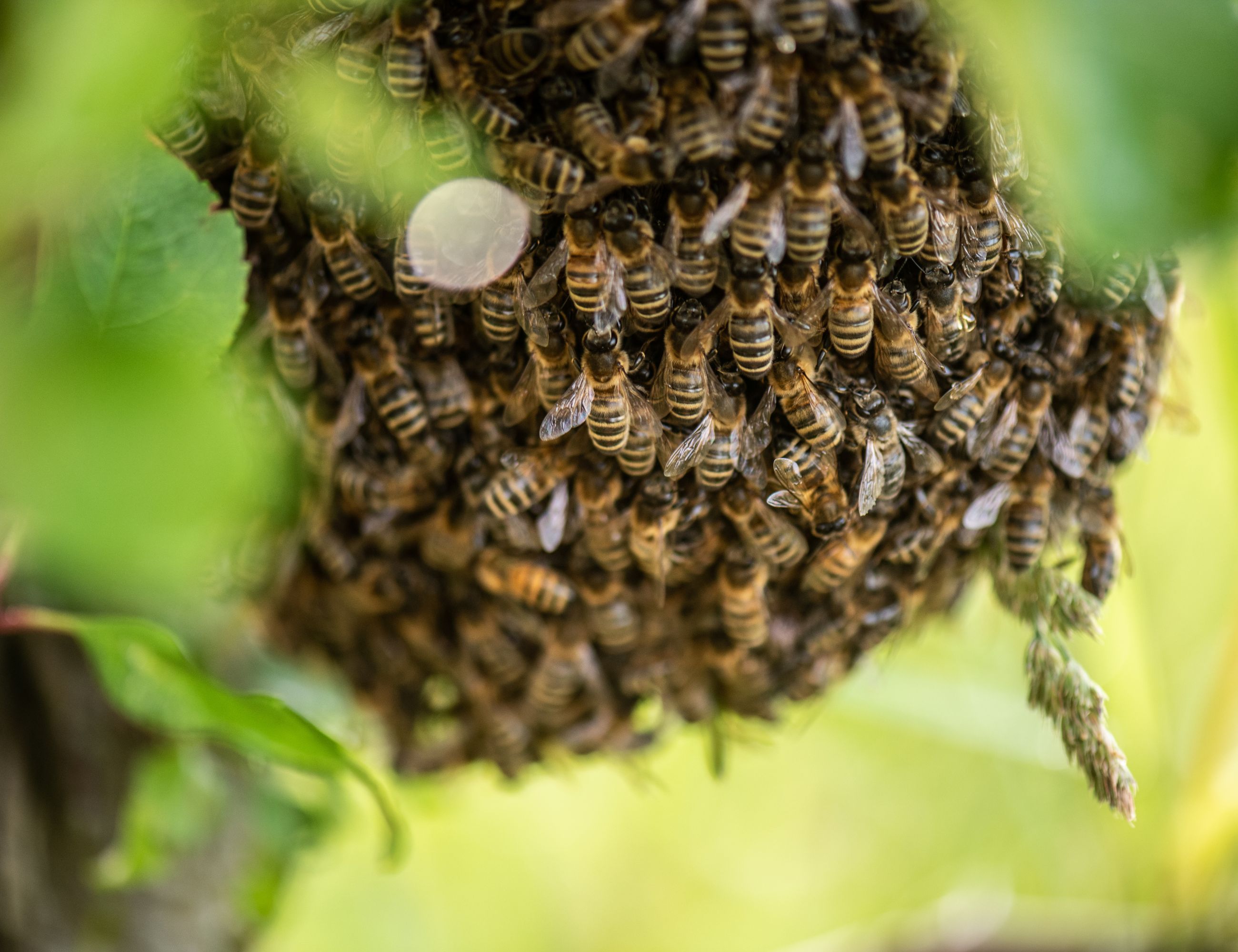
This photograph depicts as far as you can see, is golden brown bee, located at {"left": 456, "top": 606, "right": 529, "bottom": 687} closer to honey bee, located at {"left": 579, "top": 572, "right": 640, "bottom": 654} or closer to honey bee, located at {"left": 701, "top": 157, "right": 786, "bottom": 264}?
honey bee, located at {"left": 579, "top": 572, "right": 640, "bottom": 654}

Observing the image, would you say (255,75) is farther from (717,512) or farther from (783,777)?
(783,777)

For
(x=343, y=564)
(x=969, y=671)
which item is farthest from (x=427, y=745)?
(x=969, y=671)

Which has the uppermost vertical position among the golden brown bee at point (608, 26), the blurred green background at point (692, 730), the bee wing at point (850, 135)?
the golden brown bee at point (608, 26)

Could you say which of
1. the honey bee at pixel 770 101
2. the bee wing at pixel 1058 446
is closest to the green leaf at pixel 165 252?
the honey bee at pixel 770 101

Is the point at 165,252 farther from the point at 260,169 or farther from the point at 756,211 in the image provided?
the point at 756,211

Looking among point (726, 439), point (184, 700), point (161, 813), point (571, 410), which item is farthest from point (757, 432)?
point (161, 813)

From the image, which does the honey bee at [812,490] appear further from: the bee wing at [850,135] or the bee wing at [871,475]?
the bee wing at [850,135]
